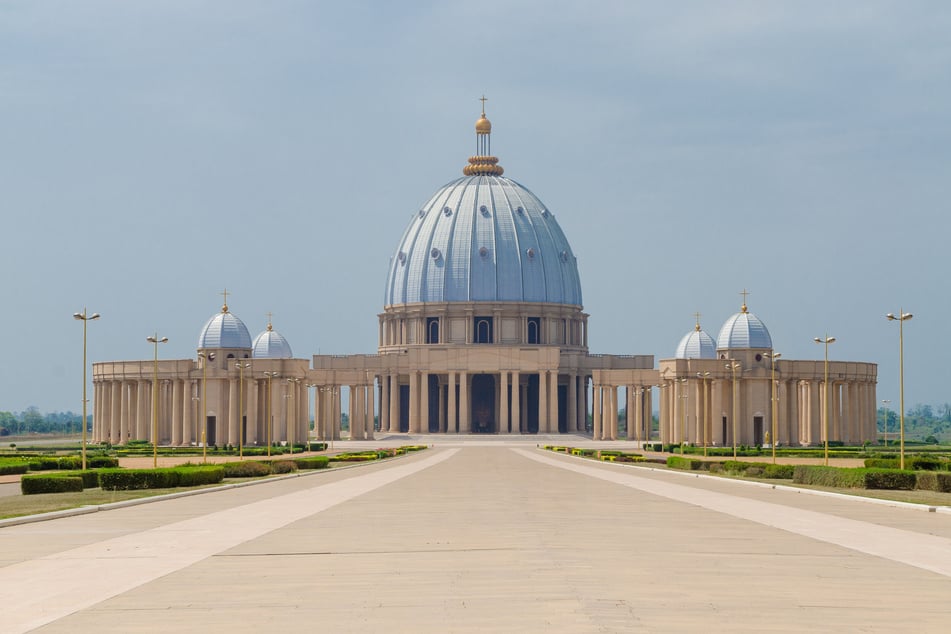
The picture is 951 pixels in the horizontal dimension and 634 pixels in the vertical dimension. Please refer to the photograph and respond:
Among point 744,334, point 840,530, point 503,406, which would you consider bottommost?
point 840,530

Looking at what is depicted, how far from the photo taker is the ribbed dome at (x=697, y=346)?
13675 centimetres

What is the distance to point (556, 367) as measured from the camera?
5512 inches

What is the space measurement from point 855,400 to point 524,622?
12419 centimetres

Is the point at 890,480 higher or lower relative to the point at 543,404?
lower

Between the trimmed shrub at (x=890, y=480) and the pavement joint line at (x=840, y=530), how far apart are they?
5534 mm

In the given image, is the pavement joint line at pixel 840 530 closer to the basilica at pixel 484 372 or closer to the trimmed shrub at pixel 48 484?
the trimmed shrub at pixel 48 484

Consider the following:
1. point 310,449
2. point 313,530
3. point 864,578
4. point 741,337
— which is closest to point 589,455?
point 310,449

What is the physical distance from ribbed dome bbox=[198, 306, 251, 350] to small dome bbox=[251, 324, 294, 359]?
3734 mm

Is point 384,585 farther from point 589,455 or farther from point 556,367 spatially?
point 556,367

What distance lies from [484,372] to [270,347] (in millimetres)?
23695

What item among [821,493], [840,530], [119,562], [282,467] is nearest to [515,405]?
[282,467]

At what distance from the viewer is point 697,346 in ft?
449

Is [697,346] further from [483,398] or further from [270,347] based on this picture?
[270,347]

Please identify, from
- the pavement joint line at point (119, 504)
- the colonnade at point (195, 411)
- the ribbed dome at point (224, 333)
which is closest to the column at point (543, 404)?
the colonnade at point (195, 411)
